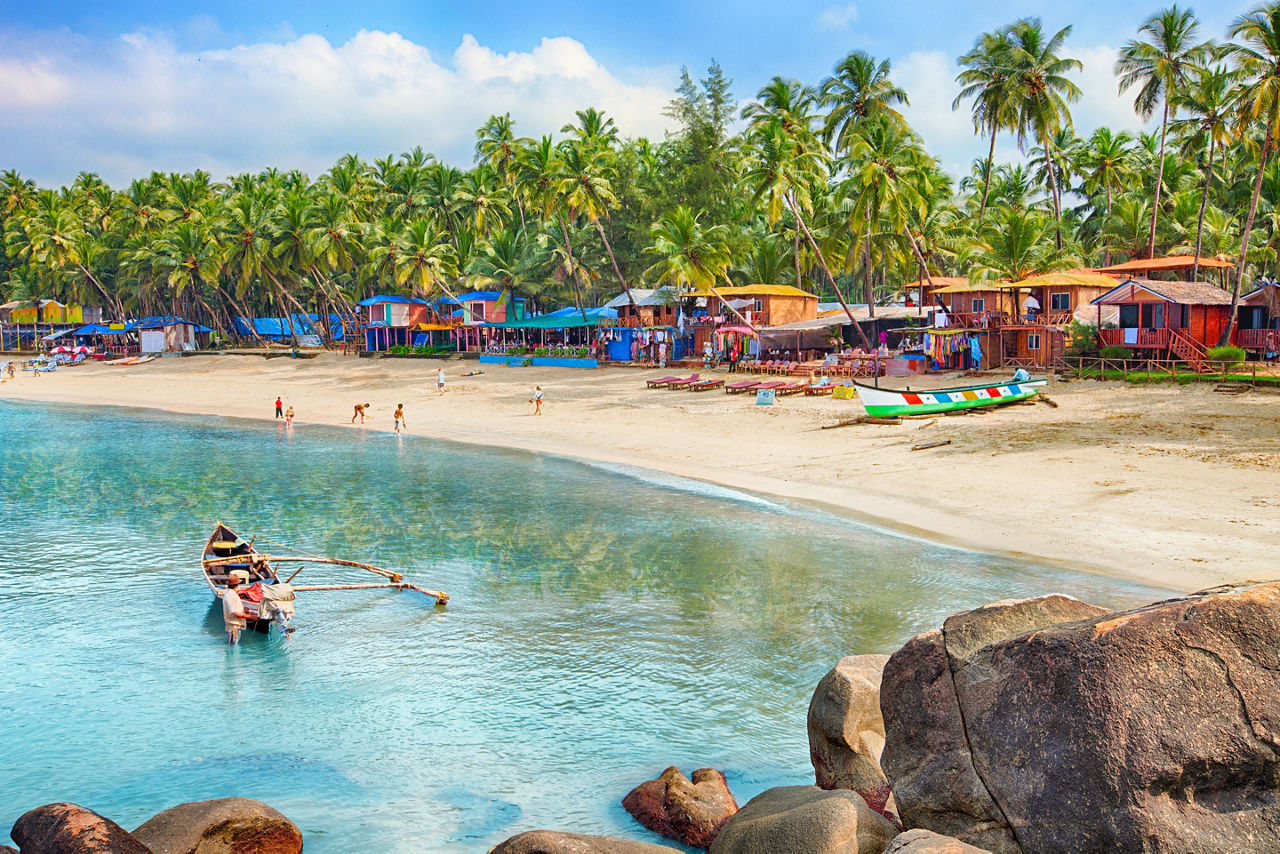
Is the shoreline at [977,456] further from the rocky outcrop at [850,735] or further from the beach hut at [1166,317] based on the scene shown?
the rocky outcrop at [850,735]

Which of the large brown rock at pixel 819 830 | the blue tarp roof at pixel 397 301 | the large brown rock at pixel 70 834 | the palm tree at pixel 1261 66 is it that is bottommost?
the large brown rock at pixel 70 834

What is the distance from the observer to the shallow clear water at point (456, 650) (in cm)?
1105

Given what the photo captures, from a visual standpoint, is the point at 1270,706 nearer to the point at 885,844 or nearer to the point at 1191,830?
the point at 1191,830

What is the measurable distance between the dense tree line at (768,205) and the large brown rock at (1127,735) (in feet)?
127

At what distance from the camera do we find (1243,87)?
127ft

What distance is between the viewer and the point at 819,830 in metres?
6.40

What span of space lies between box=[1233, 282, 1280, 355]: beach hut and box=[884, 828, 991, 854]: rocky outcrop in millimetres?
40491

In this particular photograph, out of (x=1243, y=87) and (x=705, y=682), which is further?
(x=1243, y=87)

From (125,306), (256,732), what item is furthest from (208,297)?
(256,732)

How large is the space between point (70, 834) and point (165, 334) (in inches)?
3452

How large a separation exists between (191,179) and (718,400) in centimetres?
7116

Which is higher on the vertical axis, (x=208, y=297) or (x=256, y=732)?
(x=208, y=297)

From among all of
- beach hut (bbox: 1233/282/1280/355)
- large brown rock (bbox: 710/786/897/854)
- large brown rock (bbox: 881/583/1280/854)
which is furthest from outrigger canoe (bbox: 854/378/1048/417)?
large brown rock (bbox: 881/583/1280/854)

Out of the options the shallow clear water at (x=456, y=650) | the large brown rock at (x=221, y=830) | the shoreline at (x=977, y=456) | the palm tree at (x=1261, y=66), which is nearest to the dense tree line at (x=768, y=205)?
the palm tree at (x=1261, y=66)
